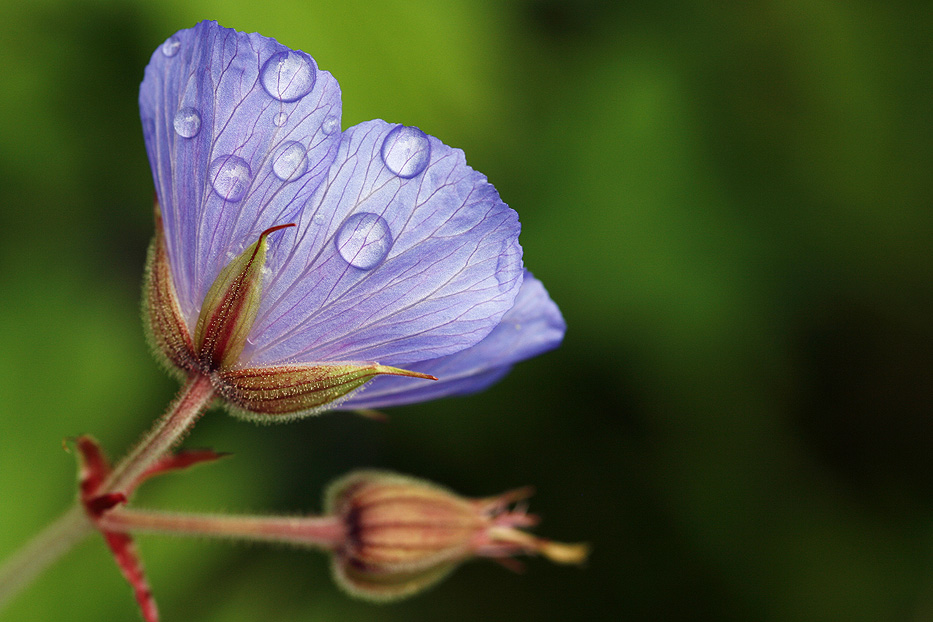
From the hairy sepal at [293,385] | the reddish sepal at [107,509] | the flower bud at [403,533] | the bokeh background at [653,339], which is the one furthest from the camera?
the bokeh background at [653,339]

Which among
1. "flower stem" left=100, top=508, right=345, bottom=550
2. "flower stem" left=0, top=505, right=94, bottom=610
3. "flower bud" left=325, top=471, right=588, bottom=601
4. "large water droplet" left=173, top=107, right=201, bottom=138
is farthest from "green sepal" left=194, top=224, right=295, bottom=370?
"flower bud" left=325, top=471, right=588, bottom=601

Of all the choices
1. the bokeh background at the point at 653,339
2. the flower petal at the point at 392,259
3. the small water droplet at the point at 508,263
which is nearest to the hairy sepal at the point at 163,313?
the flower petal at the point at 392,259

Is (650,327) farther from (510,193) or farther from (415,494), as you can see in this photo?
(415,494)

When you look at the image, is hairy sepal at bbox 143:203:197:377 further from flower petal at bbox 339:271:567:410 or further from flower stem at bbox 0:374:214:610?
flower petal at bbox 339:271:567:410

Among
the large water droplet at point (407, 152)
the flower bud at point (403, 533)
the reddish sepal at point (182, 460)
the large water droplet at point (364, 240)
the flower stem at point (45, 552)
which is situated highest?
the large water droplet at point (407, 152)

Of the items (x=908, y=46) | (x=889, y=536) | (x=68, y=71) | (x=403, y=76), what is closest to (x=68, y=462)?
(x=68, y=71)

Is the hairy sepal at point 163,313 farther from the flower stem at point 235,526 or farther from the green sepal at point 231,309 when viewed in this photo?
the flower stem at point 235,526
